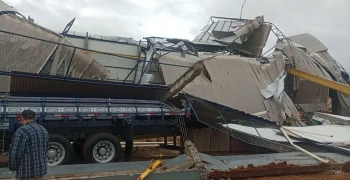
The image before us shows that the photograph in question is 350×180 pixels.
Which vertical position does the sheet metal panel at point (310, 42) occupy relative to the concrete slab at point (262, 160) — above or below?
above

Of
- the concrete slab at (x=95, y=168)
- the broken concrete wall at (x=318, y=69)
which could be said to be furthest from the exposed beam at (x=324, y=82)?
the concrete slab at (x=95, y=168)

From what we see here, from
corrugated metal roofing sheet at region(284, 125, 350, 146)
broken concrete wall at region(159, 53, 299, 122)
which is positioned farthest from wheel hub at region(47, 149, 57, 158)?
corrugated metal roofing sheet at region(284, 125, 350, 146)

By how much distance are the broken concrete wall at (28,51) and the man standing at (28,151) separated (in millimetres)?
6064

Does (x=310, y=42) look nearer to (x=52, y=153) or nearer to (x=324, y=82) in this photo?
(x=324, y=82)

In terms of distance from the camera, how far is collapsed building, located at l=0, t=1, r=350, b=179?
37.5 ft

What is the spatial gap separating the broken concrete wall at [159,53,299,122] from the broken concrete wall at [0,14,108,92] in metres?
4.62

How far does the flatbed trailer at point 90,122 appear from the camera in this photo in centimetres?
945

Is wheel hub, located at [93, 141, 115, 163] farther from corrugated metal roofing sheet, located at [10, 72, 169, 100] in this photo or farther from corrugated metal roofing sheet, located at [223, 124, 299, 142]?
corrugated metal roofing sheet, located at [223, 124, 299, 142]

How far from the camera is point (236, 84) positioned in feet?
58.1

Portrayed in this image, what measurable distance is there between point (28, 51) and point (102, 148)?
3613 mm

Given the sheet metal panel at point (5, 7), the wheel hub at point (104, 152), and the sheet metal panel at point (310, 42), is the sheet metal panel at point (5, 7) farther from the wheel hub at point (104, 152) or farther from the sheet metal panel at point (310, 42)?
the sheet metal panel at point (310, 42)

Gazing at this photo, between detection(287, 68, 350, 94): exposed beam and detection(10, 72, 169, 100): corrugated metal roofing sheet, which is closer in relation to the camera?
detection(10, 72, 169, 100): corrugated metal roofing sheet

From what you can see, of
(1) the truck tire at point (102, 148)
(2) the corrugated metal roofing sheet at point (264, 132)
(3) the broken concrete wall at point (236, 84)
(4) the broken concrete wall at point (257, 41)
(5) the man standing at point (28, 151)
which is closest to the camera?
(5) the man standing at point (28, 151)

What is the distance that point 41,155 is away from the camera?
5129mm
